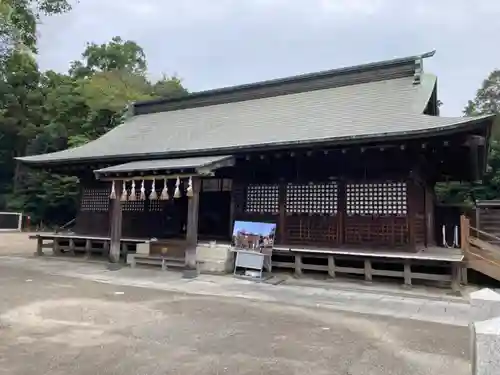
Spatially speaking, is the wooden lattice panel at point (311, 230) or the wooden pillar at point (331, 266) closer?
the wooden pillar at point (331, 266)

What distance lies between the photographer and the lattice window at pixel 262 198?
1028 centimetres

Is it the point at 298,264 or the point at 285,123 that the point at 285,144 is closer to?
the point at 285,123

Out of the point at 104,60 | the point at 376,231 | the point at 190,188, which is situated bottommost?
the point at 376,231

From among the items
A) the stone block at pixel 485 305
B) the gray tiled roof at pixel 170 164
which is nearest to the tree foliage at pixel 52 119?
the gray tiled roof at pixel 170 164

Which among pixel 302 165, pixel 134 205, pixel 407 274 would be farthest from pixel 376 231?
pixel 134 205

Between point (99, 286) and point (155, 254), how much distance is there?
8.60 ft

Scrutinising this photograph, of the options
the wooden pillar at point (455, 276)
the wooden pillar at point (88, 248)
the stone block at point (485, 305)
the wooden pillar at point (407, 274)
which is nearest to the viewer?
the stone block at point (485, 305)

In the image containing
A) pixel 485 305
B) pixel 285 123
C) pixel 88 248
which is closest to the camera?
pixel 485 305

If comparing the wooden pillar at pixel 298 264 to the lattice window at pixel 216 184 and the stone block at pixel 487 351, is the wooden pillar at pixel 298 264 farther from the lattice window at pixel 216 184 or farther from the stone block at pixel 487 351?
the stone block at pixel 487 351

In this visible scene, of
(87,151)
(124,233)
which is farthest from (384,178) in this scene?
(87,151)

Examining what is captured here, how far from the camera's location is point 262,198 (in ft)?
34.3

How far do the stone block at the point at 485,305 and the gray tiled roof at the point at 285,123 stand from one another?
459cm

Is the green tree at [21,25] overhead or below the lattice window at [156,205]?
overhead

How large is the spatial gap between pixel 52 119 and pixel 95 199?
21.4 meters
